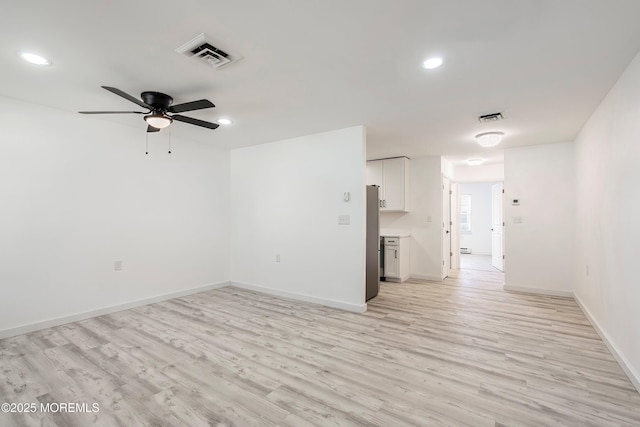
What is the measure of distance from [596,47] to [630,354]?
93.5 inches

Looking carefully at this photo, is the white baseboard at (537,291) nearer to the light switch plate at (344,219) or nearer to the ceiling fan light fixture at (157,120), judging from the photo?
the light switch plate at (344,219)

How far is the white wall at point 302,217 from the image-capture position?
3973mm

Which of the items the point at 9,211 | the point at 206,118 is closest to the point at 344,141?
the point at 206,118

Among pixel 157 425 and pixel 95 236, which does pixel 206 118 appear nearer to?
pixel 95 236

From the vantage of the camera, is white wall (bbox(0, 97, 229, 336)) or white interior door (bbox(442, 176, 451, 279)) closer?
white wall (bbox(0, 97, 229, 336))

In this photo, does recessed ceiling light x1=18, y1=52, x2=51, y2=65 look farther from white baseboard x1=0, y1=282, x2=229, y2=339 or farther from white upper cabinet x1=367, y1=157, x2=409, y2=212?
white upper cabinet x1=367, y1=157, x2=409, y2=212

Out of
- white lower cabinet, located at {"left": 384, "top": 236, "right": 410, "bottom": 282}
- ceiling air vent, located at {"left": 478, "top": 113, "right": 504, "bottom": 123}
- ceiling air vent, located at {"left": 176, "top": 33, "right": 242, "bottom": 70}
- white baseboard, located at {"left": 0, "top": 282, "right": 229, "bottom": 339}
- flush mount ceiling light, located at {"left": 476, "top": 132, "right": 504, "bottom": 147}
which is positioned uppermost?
ceiling air vent, located at {"left": 478, "top": 113, "right": 504, "bottom": 123}

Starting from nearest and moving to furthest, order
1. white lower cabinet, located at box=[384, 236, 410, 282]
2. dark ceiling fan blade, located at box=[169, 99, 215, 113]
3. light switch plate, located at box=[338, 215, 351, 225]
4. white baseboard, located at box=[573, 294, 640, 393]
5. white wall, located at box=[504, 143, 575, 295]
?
white baseboard, located at box=[573, 294, 640, 393], dark ceiling fan blade, located at box=[169, 99, 215, 113], light switch plate, located at box=[338, 215, 351, 225], white wall, located at box=[504, 143, 575, 295], white lower cabinet, located at box=[384, 236, 410, 282]

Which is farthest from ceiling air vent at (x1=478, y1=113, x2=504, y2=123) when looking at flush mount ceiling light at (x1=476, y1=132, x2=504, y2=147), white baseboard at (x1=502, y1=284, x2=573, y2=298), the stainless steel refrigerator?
white baseboard at (x1=502, y1=284, x2=573, y2=298)

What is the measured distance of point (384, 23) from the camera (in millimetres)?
1843

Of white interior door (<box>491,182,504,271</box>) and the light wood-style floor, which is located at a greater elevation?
white interior door (<box>491,182,504,271</box>)

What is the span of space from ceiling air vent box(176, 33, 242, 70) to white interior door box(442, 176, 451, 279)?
5.09 meters

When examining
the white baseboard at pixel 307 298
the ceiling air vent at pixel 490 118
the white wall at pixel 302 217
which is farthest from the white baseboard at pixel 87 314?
the ceiling air vent at pixel 490 118

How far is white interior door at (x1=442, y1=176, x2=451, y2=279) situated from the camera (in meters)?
6.04
